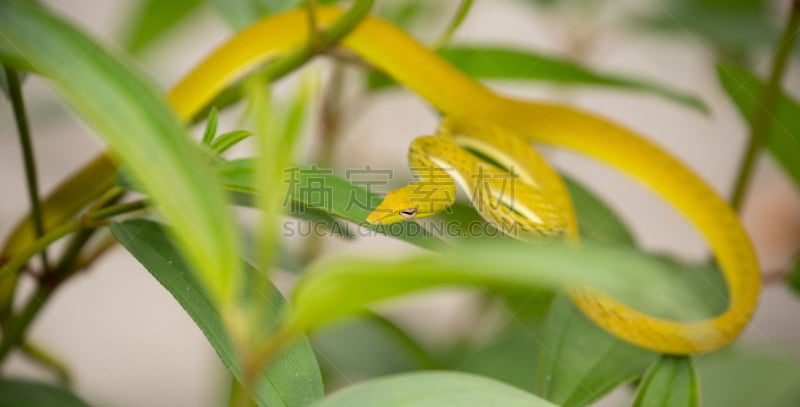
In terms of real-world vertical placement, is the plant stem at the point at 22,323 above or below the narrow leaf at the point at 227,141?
below

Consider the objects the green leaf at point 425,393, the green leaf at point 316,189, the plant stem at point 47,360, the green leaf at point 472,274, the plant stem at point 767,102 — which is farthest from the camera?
the plant stem at point 47,360

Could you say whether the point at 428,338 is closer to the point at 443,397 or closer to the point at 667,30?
the point at 667,30

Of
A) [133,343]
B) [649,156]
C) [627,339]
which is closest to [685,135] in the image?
[649,156]

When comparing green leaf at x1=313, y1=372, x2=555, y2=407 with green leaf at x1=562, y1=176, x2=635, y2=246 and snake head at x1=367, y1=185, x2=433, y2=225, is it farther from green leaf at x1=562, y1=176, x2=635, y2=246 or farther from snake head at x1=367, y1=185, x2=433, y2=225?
green leaf at x1=562, y1=176, x2=635, y2=246

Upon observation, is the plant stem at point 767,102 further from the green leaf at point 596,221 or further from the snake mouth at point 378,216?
the snake mouth at point 378,216

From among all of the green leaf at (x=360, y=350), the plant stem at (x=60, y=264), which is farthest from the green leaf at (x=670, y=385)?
the green leaf at (x=360, y=350)

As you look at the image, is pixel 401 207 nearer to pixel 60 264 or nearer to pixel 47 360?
pixel 60 264
